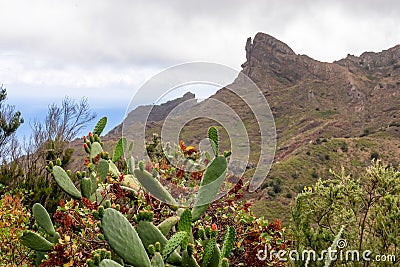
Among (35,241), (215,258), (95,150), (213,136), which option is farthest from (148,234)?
(95,150)

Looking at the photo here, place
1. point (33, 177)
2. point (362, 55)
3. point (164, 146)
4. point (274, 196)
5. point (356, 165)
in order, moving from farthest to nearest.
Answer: point (362, 55) < point (356, 165) < point (274, 196) < point (33, 177) < point (164, 146)

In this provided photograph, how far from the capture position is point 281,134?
153ft

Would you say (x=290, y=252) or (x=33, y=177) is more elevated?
(x=33, y=177)

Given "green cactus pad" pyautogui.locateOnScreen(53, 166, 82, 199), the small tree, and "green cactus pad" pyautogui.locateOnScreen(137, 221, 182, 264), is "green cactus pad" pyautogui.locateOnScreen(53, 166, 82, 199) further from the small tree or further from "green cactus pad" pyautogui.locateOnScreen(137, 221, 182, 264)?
the small tree

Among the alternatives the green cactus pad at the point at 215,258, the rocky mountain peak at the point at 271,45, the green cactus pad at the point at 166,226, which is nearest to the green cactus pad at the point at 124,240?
the green cactus pad at the point at 215,258

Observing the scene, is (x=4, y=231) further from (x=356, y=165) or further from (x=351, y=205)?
(x=356, y=165)

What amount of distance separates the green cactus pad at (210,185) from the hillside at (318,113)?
0.20 meters

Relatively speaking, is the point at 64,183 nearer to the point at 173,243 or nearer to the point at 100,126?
the point at 100,126

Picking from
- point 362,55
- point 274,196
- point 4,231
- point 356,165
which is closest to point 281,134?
point 356,165

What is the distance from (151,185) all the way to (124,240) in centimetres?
72

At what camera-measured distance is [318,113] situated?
50.3 metres

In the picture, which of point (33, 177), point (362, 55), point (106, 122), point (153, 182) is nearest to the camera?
point (153, 182)

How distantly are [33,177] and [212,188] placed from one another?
6709 mm

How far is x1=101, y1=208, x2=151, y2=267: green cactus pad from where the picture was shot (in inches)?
69.2
